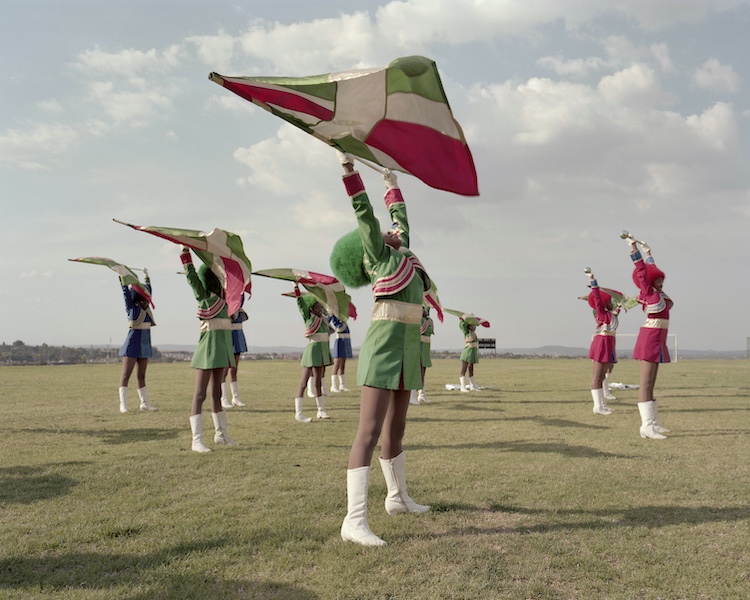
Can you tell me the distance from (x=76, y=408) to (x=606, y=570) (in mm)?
12135

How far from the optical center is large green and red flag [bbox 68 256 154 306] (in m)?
11.6

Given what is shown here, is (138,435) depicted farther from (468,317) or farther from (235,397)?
(468,317)

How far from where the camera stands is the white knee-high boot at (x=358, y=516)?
4457mm

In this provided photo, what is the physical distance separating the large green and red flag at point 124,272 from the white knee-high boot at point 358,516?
8.92m

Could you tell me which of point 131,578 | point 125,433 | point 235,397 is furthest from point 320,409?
point 131,578

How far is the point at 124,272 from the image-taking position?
39.6ft

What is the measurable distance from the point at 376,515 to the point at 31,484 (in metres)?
3.93

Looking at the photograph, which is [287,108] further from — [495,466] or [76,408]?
[76,408]

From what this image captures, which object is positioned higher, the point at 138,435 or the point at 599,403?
the point at 599,403

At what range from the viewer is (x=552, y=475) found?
6.75 m

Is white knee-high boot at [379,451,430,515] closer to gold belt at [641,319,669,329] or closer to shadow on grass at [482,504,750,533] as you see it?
shadow on grass at [482,504,750,533]

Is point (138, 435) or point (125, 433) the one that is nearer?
point (138, 435)

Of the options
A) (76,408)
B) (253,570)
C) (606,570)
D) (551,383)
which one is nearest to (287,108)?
(253,570)

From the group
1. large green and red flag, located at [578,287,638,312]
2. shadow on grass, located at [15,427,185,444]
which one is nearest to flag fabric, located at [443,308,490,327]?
large green and red flag, located at [578,287,638,312]
